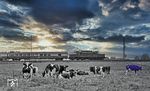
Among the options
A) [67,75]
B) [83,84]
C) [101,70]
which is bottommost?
[83,84]

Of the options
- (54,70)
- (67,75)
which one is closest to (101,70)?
(54,70)

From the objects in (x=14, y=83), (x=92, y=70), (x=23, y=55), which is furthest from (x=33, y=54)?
(x=14, y=83)

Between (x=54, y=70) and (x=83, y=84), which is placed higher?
(x=54, y=70)

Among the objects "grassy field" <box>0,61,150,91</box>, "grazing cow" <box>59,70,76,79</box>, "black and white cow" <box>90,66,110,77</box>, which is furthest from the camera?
"black and white cow" <box>90,66,110,77</box>

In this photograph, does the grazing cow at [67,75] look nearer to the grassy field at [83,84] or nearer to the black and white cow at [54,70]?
the black and white cow at [54,70]

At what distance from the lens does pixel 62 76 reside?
4097cm

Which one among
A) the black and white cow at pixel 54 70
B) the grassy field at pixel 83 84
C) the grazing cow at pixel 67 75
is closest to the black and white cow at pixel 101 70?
the grazing cow at pixel 67 75

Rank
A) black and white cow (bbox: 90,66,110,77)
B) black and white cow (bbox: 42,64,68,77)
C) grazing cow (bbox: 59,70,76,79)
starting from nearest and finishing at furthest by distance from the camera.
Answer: grazing cow (bbox: 59,70,76,79) < black and white cow (bbox: 42,64,68,77) < black and white cow (bbox: 90,66,110,77)

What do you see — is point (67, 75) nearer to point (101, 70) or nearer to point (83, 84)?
point (83, 84)

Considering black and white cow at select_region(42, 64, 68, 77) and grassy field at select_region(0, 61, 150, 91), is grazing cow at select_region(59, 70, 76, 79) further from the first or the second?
grassy field at select_region(0, 61, 150, 91)

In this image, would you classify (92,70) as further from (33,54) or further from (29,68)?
(33,54)

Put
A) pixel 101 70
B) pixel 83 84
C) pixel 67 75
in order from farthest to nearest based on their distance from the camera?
pixel 101 70
pixel 67 75
pixel 83 84

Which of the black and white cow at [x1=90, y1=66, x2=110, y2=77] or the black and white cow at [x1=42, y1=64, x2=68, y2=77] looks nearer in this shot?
the black and white cow at [x1=42, y1=64, x2=68, y2=77]

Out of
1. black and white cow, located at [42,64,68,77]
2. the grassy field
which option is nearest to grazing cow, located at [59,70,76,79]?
black and white cow, located at [42,64,68,77]
